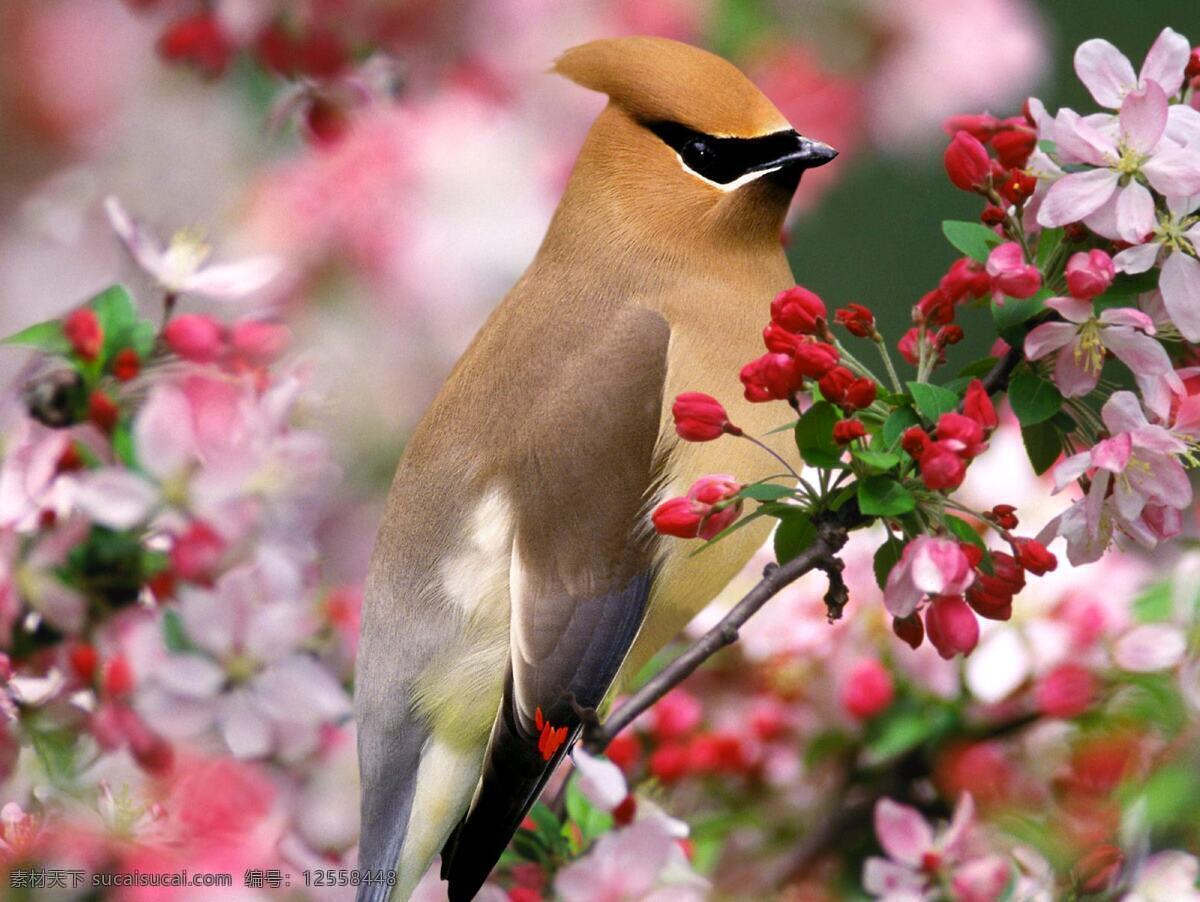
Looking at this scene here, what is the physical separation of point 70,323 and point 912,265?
233 cm

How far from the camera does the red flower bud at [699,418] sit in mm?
970

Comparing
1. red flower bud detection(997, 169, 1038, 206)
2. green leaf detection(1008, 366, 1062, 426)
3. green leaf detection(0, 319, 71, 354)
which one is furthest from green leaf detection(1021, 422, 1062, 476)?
green leaf detection(0, 319, 71, 354)

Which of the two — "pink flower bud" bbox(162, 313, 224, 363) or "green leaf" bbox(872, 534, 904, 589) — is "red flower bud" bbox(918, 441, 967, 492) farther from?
"pink flower bud" bbox(162, 313, 224, 363)

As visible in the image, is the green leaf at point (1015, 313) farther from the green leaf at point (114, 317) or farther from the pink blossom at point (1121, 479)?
the green leaf at point (114, 317)

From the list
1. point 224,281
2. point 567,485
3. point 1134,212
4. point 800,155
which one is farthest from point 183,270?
point 1134,212

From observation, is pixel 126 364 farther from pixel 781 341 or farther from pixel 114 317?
pixel 781 341

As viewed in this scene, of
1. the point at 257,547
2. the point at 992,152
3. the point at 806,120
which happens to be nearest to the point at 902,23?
the point at 806,120

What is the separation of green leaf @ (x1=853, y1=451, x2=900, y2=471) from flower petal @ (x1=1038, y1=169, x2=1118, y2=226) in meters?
0.16

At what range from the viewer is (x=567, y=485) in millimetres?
1062

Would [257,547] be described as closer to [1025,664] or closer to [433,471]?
[433,471]

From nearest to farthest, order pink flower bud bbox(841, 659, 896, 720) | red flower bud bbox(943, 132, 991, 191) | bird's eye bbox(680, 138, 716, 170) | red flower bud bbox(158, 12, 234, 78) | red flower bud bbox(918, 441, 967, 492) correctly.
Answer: red flower bud bbox(918, 441, 967, 492), red flower bud bbox(943, 132, 991, 191), bird's eye bbox(680, 138, 716, 170), pink flower bud bbox(841, 659, 896, 720), red flower bud bbox(158, 12, 234, 78)

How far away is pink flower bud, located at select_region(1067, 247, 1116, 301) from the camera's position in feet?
3.01

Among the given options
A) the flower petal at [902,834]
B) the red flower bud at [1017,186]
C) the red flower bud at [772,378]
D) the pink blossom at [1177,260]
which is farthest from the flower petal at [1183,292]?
the flower petal at [902,834]

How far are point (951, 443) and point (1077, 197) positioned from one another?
0.17 m
